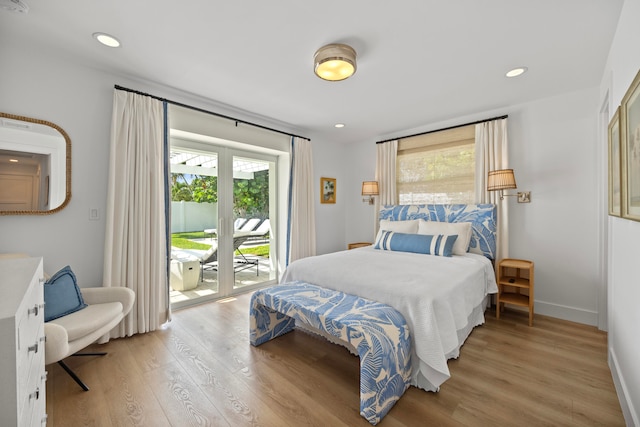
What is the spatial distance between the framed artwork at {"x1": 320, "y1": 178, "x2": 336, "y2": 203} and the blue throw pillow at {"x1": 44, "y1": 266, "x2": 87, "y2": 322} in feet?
11.3

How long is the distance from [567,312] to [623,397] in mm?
1669

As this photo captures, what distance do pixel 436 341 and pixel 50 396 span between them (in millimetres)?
2569

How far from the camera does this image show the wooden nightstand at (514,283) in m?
2.88

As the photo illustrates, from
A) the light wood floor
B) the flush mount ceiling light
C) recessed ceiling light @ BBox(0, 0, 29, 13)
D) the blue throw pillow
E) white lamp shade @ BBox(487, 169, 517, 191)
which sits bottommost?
the light wood floor

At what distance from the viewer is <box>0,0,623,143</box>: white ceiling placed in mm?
1783

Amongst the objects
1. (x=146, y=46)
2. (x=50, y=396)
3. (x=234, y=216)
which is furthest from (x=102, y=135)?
(x=50, y=396)

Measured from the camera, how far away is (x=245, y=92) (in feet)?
9.93

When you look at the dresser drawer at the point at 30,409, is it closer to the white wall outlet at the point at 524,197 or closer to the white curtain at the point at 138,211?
the white curtain at the point at 138,211

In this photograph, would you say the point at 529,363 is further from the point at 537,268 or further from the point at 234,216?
the point at 234,216

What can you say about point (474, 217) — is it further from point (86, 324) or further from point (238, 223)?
point (86, 324)

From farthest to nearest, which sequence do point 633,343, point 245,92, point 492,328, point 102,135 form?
point 245,92
point 492,328
point 102,135
point 633,343

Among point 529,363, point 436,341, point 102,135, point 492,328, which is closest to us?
point 436,341

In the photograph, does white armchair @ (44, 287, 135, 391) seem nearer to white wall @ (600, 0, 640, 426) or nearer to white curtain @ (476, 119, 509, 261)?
white wall @ (600, 0, 640, 426)

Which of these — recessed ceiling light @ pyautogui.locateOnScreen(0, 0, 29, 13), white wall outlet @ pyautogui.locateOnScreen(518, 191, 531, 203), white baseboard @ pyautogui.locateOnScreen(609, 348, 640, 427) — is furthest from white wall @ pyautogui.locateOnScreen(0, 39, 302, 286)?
white wall outlet @ pyautogui.locateOnScreen(518, 191, 531, 203)
